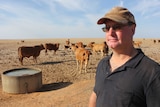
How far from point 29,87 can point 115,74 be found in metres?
8.02

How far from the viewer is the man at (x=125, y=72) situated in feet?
6.45

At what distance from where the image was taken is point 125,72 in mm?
2117

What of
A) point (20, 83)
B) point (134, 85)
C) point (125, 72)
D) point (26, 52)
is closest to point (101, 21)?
point (125, 72)

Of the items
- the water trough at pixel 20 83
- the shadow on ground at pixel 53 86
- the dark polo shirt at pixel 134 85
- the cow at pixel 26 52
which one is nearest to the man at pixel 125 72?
the dark polo shirt at pixel 134 85

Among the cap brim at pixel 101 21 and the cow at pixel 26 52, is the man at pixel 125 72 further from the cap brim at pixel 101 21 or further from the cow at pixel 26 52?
the cow at pixel 26 52

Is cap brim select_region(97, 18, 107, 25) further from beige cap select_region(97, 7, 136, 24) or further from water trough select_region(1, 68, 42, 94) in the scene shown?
water trough select_region(1, 68, 42, 94)

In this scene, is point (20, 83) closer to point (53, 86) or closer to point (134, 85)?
point (53, 86)

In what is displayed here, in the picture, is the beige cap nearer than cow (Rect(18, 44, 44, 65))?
Yes

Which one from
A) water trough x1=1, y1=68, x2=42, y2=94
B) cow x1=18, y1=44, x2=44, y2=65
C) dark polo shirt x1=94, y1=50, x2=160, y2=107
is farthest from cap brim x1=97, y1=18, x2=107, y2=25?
cow x1=18, y1=44, x2=44, y2=65

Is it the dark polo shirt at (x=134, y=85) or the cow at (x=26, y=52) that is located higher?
the dark polo shirt at (x=134, y=85)

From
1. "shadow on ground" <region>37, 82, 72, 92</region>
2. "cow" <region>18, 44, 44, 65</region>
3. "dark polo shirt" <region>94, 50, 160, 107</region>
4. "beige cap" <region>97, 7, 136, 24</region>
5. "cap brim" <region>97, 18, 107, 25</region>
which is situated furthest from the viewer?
"cow" <region>18, 44, 44, 65</region>

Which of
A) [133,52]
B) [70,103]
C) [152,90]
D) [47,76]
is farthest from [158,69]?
[47,76]

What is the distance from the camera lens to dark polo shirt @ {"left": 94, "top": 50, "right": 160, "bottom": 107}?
195 cm

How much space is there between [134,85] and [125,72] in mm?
164
